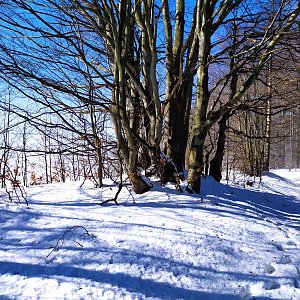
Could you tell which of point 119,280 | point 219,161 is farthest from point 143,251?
point 219,161

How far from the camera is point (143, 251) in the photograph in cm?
284

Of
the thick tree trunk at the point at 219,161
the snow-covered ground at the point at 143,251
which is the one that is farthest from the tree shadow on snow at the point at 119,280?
the thick tree trunk at the point at 219,161

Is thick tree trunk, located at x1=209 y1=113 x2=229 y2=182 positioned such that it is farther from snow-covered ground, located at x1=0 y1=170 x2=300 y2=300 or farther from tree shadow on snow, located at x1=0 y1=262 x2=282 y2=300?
tree shadow on snow, located at x1=0 y1=262 x2=282 y2=300

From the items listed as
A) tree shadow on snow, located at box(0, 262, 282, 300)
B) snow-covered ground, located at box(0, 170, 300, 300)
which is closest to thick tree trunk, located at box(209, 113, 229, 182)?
snow-covered ground, located at box(0, 170, 300, 300)

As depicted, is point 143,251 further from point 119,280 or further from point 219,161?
point 219,161

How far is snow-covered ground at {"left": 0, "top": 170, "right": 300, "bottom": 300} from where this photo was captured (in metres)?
2.34

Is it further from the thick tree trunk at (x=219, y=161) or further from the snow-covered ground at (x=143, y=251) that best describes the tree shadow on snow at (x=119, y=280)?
the thick tree trunk at (x=219, y=161)

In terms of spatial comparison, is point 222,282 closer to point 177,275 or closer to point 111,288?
point 177,275

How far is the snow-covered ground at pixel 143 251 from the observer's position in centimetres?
234

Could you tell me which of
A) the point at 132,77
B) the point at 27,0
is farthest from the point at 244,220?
the point at 27,0

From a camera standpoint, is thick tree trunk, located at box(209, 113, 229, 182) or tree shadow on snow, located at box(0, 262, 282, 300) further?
thick tree trunk, located at box(209, 113, 229, 182)

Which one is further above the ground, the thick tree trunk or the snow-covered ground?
the thick tree trunk

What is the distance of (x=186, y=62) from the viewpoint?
621 centimetres

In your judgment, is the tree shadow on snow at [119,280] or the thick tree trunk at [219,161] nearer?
the tree shadow on snow at [119,280]
